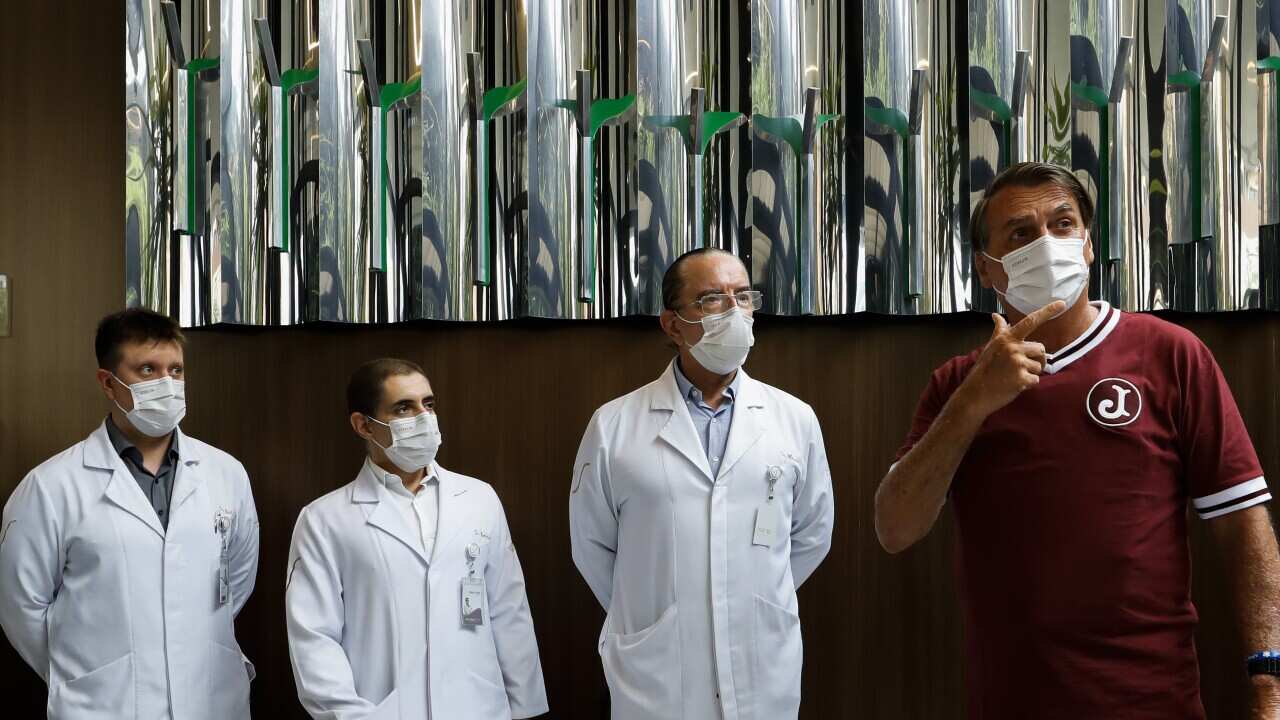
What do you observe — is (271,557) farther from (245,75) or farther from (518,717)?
(245,75)

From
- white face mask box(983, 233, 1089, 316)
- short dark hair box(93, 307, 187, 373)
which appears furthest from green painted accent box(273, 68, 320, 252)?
white face mask box(983, 233, 1089, 316)

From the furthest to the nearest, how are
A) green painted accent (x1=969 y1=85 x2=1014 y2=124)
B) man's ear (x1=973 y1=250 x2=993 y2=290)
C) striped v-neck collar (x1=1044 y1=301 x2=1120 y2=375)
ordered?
green painted accent (x1=969 y1=85 x2=1014 y2=124)
man's ear (x1=973 y1=250 x2=993 y2=290)
striped v-neck collar (x1=1044 y1=301 x2=1120 y2=375)

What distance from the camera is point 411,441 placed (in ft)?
7.76

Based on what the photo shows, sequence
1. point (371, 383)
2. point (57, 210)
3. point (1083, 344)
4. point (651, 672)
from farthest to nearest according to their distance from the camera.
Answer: point (57, 210), point (371, 383), point (651, 672), point (1083, 344)

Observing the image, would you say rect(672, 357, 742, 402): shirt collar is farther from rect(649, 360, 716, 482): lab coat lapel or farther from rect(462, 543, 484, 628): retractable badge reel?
rect(462, 543, 484, 628): retractable badge reel

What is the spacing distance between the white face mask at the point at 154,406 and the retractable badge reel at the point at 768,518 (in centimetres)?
141

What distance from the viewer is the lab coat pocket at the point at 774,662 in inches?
83.4

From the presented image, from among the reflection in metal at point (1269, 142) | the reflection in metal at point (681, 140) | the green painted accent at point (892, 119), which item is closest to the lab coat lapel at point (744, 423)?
the reflection in metal at point (681, 140)

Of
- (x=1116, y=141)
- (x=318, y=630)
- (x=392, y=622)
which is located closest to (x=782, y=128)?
(x=1116, y=141)

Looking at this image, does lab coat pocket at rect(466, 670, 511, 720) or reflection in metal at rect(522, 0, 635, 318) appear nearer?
lab coat pocket at rect(466, 670, 511, 720)

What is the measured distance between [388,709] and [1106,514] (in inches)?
60.3

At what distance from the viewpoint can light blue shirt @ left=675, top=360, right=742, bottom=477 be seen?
7.32ft

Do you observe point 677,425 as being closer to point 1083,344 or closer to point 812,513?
point 812,513

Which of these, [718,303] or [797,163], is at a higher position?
[797,163]
